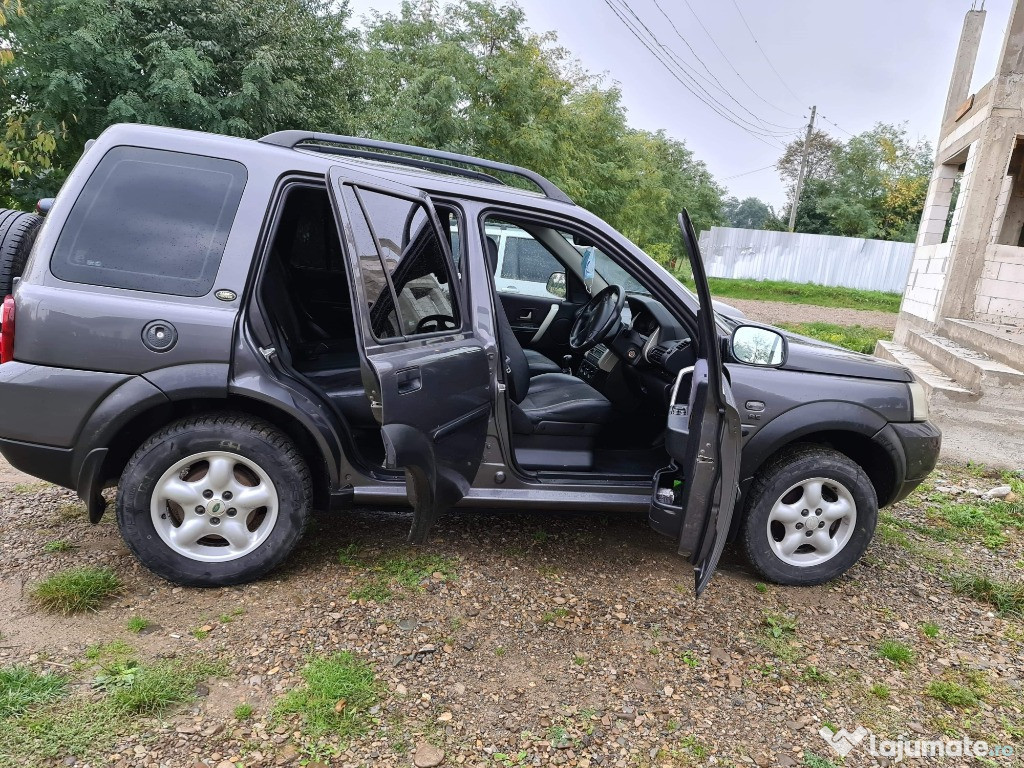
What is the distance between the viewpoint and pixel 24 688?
2320 mm

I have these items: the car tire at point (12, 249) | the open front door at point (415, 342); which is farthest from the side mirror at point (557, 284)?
the car tire at point (12, 249)

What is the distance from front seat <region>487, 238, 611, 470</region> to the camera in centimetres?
336

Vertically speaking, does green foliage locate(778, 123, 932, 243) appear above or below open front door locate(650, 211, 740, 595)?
above

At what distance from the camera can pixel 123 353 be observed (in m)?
2.75

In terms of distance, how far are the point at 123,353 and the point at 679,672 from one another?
2.57m

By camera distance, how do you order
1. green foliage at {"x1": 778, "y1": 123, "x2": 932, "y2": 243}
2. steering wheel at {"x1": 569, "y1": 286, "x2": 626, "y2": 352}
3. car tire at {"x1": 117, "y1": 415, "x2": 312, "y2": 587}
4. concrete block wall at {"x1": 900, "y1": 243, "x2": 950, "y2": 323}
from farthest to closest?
green foliage at {"x1": 778, "y1": 123, "x2": 932, "y2": 243} → concrete block wall at {"x1": 900, "y1": 243, "x2": 950, "y2": 323} → steering wheel at {"x1": 569, "y1": 286, "x2": 626, "y2": 352} → car tire at {"x1": 117, "y1": 415, "x2": 312, "y2": 587}

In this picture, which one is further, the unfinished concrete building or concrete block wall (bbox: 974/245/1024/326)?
concrete block wall (bbox: 974/245/1024/326)

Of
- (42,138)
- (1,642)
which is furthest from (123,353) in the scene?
(42,138)

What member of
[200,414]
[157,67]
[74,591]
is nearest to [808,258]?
[157,67]

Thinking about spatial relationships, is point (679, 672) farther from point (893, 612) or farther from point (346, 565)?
point (346, 565)

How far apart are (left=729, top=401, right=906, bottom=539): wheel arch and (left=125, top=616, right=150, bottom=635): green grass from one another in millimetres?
2615

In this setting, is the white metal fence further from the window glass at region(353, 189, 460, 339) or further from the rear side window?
the rear side window

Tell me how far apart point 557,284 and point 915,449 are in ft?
7.79

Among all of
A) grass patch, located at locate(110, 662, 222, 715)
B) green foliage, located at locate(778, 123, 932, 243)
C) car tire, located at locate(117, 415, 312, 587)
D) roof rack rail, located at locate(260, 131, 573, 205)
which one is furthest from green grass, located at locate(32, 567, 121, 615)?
green foliage, located at locate(778, 123, 932, 243)
